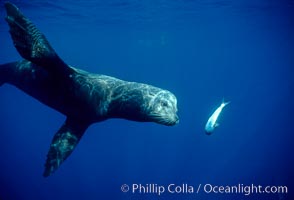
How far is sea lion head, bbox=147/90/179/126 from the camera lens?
5.46 m

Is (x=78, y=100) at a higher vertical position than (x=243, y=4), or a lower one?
lower

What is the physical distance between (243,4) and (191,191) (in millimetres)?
18446

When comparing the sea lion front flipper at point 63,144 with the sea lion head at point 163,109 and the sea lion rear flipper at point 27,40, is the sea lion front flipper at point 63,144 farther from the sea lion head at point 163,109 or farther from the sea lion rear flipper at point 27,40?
the sea lion head at point 163,109

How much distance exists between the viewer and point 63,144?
657 cm

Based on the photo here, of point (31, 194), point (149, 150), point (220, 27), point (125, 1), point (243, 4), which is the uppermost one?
point (220, 27)

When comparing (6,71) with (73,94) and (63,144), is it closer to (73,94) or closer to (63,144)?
(73,94)

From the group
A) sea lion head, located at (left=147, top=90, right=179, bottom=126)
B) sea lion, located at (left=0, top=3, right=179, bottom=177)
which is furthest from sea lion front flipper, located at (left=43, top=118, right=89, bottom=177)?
sea lion head, located at (left=147, top=90, right=179, bottom=126)

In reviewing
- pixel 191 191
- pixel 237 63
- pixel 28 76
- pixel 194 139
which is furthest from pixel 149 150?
pixel 237 63

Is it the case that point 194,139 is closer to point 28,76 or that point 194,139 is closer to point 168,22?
point 168,22

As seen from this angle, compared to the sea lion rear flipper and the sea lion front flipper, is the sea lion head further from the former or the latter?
the sea lion rear flipper

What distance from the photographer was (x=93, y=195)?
91.5 ft

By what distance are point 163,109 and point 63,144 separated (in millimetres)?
2466

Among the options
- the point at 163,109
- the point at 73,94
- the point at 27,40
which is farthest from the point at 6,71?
the point at 163,109

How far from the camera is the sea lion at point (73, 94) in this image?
18.7ft
